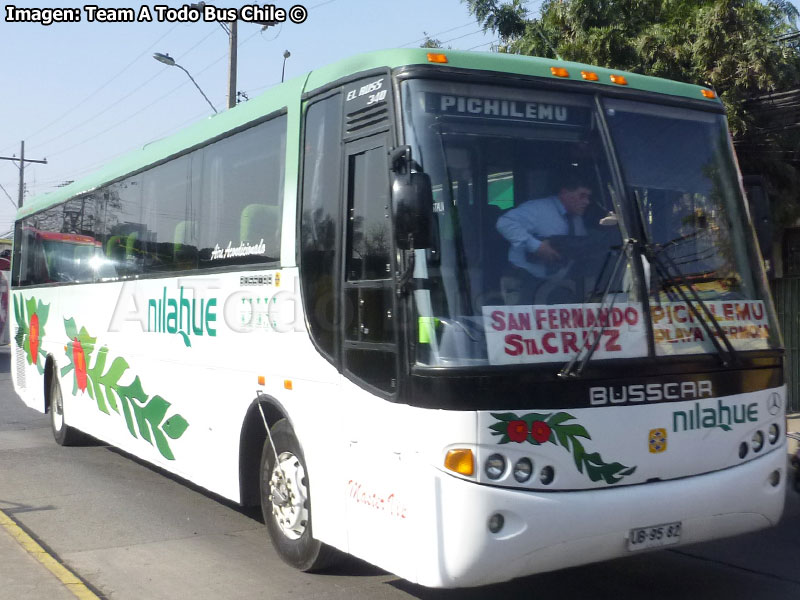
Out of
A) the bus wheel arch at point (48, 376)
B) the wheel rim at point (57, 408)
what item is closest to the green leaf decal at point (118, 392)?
the wheel rim at point (57, 408)

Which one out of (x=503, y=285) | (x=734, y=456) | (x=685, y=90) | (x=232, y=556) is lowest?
(x=232, y=556)

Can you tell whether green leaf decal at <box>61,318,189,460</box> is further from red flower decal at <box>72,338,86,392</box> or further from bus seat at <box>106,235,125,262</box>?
bus seat at <box>106,235,125,262</box>

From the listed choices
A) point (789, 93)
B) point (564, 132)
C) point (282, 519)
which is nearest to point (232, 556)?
point (282, 519)

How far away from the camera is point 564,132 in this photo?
5.22m

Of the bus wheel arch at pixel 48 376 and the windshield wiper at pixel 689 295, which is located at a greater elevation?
the windshield wiper at pixel 689 295

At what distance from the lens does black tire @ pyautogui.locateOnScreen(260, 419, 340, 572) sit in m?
5.94

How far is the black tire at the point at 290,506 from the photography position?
19.5 ft

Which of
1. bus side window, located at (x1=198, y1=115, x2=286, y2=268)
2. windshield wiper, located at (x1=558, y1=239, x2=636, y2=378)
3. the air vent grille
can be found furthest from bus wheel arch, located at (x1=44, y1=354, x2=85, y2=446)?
windshield wiper, located at (x1=558, y1=239, x2=636, y2=378)

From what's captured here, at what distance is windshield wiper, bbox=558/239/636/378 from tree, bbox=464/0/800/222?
7.95 meters

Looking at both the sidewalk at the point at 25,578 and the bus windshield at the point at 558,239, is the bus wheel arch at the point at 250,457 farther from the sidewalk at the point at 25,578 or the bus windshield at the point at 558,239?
the bus windshield at the point at 558,239

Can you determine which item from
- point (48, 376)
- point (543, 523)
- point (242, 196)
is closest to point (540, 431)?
point (543, 523)

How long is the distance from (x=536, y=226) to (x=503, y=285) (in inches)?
16.5

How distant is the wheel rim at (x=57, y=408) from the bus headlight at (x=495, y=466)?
28.3ft

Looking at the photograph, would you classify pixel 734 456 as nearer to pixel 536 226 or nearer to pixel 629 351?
pixel 629 351
